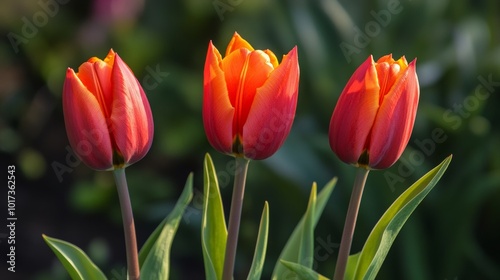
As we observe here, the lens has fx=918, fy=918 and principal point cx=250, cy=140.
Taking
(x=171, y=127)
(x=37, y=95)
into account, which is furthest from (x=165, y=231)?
(x=37, y=95)

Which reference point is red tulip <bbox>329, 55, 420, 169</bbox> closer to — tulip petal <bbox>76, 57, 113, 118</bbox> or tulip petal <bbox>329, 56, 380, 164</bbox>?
tulip petal <bbox>329, 56, 380, 164</bbox>

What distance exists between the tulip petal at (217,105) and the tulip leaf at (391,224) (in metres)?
0.19

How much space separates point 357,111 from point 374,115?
19 mm

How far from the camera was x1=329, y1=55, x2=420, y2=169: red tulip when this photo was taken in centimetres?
90

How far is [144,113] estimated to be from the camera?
917mm

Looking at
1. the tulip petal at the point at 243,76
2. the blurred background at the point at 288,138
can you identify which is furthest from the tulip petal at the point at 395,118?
the blurred background at the point at 288,138

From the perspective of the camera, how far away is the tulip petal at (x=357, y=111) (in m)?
0.90

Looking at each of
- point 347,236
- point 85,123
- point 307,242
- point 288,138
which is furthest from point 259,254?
point 288,138

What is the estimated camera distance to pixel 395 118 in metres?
0.90

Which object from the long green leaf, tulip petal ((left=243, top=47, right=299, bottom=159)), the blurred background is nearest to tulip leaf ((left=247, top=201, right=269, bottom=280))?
the long green leaf

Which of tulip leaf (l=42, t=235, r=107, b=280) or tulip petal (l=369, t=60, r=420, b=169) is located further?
tulip leaf (l=42, t=235, r=107, b=280)

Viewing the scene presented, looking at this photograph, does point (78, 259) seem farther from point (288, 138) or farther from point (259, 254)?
point (288, 138)

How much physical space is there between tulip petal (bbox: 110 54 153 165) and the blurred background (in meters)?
1.23

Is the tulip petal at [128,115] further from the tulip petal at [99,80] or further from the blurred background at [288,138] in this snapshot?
the blurred background at [288,138]
